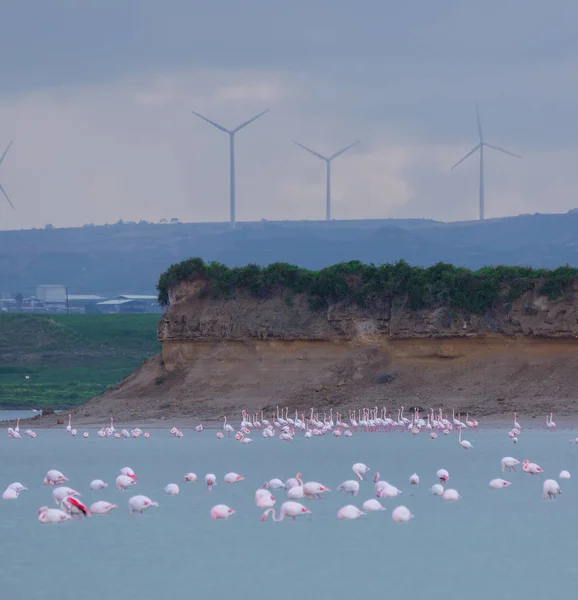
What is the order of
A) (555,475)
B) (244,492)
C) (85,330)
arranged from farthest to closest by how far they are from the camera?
(85,330) → (555,475) → (244,492)

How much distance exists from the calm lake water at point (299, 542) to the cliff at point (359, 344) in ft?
50.6

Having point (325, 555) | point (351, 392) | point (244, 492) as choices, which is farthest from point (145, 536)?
point (351, 392)

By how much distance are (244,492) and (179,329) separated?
27.9 metres

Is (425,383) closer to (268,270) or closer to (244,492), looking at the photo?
(268,270)

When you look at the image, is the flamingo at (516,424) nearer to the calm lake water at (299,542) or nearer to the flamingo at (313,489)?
the calm lake water at (299,542)

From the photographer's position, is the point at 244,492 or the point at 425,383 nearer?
the point at 244,492

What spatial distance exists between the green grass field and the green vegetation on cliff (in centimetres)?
1498

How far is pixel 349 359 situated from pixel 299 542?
31.4 meters

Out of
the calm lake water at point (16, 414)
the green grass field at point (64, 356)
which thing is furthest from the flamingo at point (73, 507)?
the green grass field at point (64, 356)

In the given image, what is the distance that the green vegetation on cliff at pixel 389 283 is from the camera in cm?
5181

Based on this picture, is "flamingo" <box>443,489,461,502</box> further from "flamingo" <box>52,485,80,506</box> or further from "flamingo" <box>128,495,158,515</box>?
"flamingo" <box>52,485,80,506</box>

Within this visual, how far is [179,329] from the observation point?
56062 millimetres

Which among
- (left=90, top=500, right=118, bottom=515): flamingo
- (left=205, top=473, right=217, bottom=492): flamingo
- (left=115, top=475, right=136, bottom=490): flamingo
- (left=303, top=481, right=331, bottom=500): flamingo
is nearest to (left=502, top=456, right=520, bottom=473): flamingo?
(left=303, top=481, right=331, bottom=500): flamingo

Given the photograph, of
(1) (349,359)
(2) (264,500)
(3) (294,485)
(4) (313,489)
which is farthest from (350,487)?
(1) (349,359)
